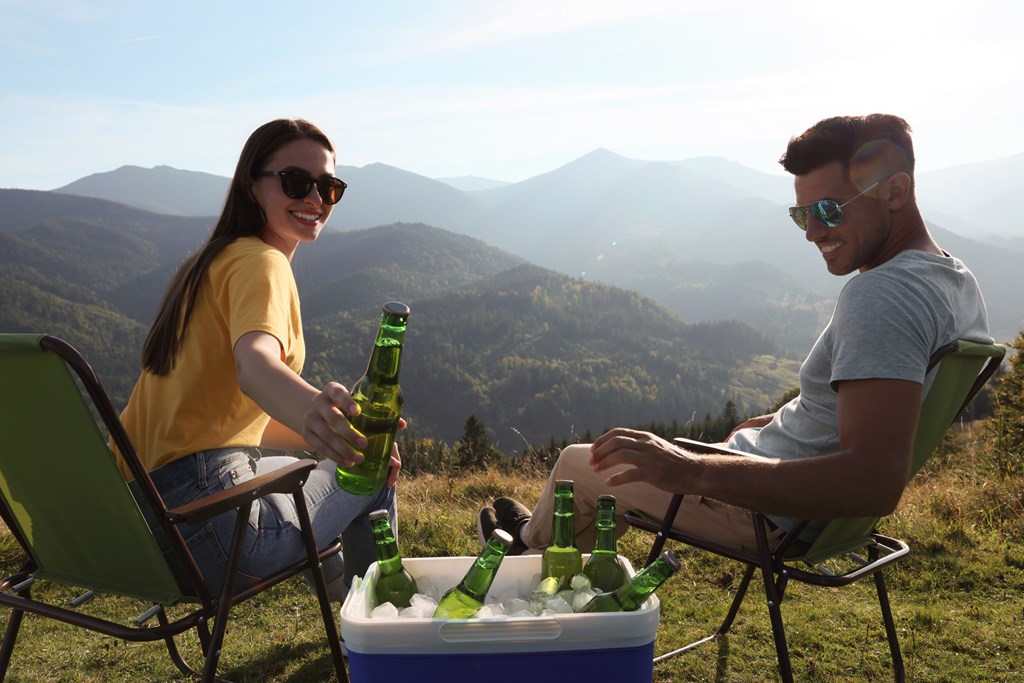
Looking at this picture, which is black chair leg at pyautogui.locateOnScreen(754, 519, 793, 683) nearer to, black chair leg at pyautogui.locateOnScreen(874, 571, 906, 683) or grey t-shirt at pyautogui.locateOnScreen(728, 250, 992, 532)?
grey t-shirt at pyautogui.locateOnScreen(728, 250, 992, 532)

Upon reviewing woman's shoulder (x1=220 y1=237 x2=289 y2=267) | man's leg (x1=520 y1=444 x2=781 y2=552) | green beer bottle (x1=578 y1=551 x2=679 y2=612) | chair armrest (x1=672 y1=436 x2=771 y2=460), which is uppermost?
woman's shoulder (x1=220 y1=237 x2=289 y2=267)

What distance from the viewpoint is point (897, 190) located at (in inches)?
89.0

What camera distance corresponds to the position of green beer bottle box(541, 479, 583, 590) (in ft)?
5.87

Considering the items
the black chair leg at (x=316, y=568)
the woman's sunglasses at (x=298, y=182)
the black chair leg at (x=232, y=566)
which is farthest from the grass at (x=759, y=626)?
the woman's sunglasses at (x=298, y=182)

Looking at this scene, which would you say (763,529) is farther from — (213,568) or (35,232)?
(35,232)

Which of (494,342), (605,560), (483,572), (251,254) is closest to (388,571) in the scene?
(483,572)

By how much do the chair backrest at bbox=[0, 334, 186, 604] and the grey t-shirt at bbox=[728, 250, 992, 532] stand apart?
5.97ft

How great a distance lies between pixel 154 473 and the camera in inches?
84.6

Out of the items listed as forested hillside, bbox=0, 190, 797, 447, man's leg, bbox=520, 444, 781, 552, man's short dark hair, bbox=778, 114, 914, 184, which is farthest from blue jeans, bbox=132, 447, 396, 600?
forested hillside, bbox=0, 190, 797, 447

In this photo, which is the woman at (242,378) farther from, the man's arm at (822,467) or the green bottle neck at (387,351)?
the man's arm at (822,467)

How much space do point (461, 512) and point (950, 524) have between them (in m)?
3.00

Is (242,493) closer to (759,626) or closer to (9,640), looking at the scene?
(9,640)

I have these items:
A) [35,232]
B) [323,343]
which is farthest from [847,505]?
[35,232]

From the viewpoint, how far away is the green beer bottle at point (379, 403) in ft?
5.40
